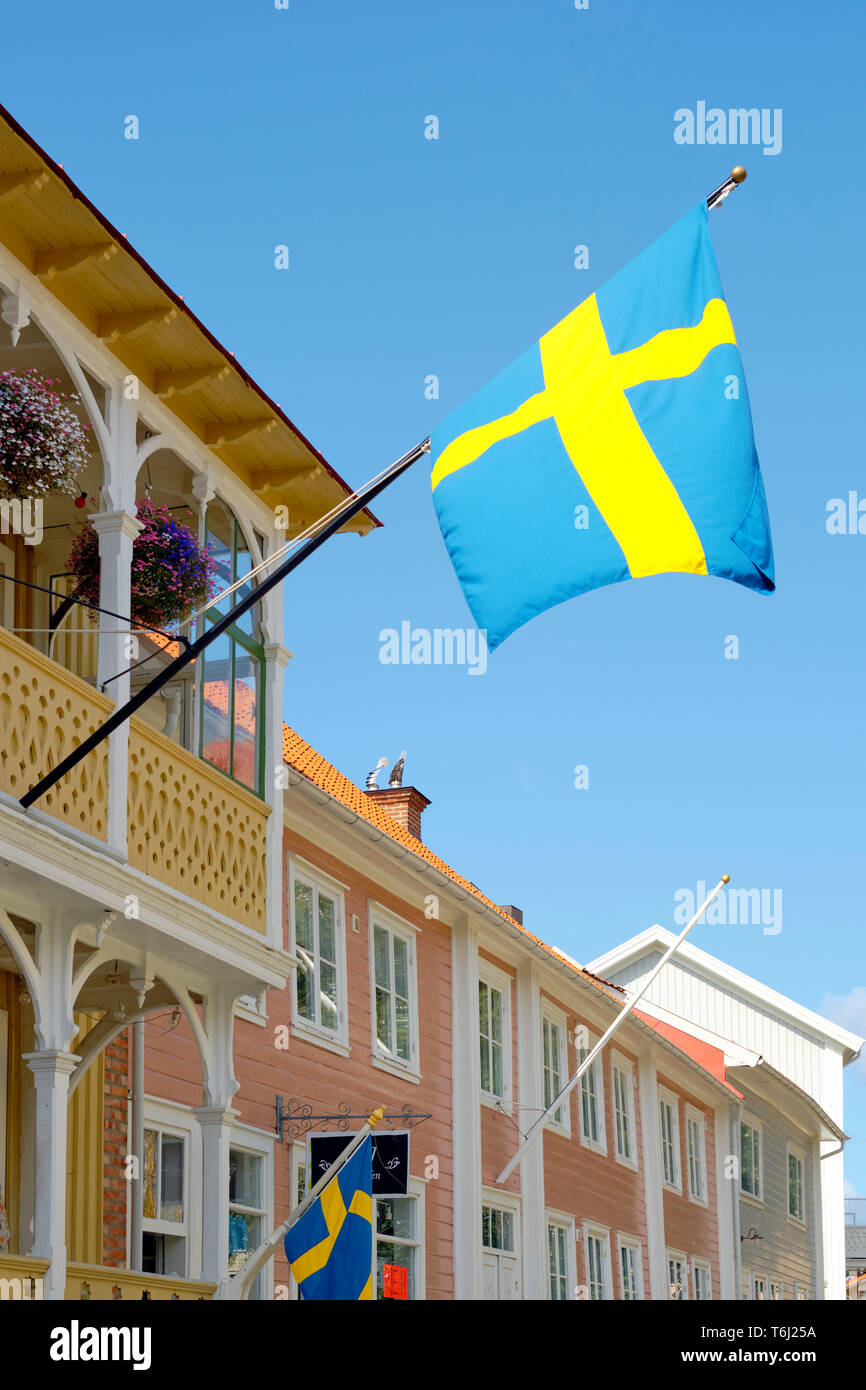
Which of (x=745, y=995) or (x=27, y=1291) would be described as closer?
(x=27, y=1291)

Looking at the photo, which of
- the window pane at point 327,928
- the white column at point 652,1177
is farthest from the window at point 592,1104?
the window pane at point 327,928

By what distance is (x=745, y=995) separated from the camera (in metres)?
37.3

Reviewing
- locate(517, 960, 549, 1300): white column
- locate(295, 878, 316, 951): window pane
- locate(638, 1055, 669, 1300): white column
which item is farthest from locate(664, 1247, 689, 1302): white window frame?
locate(295, 878, 316, 951): window pane

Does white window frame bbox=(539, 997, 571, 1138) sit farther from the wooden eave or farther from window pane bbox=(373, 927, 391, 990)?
the wooden eave

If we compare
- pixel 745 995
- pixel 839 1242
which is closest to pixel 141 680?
pixel 745 995

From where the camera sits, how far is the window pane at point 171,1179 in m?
13.2

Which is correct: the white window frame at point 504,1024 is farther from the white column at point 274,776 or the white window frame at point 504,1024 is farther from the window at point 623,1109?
the white column at point 274,776

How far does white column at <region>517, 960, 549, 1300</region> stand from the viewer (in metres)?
19.8

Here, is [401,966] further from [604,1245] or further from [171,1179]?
[604,1245]

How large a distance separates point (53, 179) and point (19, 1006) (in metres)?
5.34

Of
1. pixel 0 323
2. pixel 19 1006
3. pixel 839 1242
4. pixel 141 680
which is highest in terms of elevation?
pixel 0 323

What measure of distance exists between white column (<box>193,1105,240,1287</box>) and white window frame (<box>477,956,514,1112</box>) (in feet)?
28.6

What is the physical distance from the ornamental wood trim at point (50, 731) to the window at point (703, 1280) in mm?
20611
